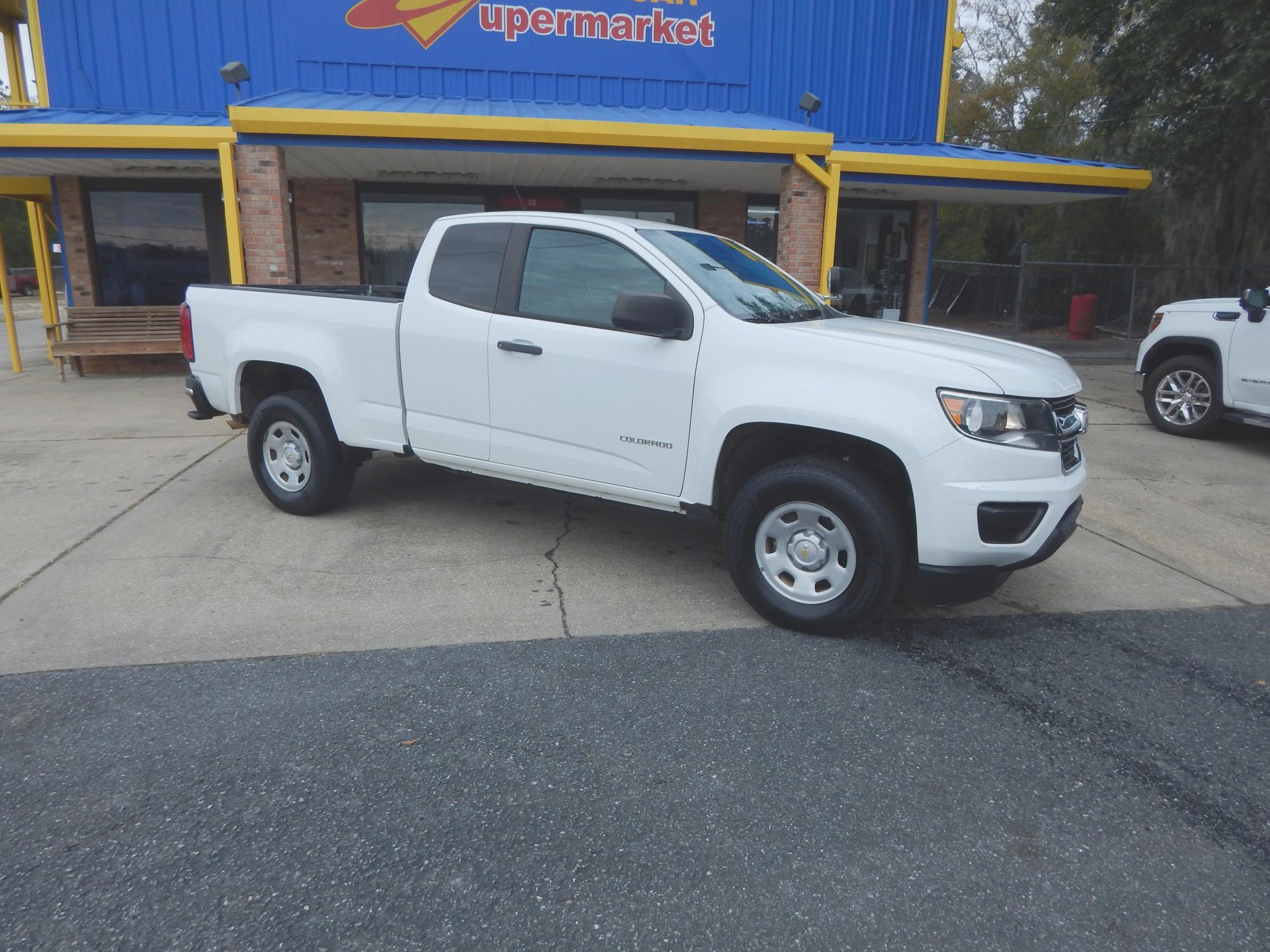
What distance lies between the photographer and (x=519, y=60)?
40.9ft

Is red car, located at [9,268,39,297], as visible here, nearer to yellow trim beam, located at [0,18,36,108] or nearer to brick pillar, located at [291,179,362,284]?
yellow trim beam, located at [0,18,36,108]

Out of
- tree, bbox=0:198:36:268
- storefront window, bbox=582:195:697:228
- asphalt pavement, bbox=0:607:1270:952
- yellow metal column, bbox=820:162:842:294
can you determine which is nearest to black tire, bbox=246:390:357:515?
asphalt pavement, bbox=0:607:1270:952

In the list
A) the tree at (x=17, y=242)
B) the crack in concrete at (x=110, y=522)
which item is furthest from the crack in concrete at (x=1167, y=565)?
the tree at (x=17, y=242)

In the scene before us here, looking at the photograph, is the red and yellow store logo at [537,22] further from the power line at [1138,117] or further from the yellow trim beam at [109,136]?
the power line at [1138,117]

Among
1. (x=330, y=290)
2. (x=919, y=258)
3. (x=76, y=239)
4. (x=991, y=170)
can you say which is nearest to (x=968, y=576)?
(x=330, y=290)

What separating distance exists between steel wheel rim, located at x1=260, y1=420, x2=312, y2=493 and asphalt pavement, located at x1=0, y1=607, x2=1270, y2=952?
2266 mm

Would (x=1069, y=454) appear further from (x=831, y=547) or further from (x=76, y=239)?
(x=76, y=239)

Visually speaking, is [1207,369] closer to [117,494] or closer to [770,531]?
[770,531]

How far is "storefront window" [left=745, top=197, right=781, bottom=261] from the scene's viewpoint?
14.9 m

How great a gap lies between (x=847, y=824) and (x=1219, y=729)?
68.6 inches

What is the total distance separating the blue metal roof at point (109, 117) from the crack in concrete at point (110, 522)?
5.37 meters

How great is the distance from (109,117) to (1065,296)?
22849 millimetres

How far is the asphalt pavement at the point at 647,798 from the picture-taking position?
2426 mm

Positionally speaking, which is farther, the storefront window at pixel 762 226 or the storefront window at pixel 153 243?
the storefront window at pixel 762 226
